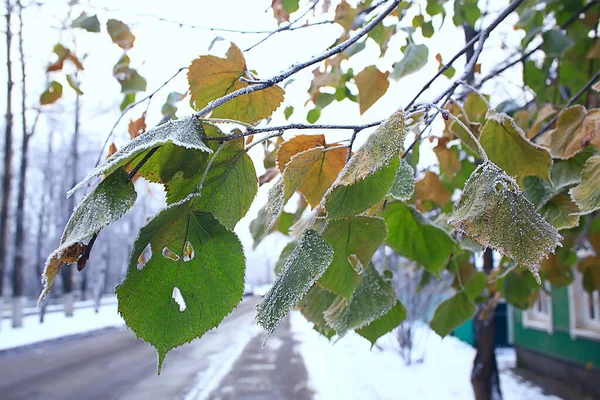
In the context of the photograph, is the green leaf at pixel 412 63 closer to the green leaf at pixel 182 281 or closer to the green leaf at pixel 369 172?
the green leaf at pixel 369 172

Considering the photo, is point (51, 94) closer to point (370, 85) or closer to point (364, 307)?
point (370, 85)

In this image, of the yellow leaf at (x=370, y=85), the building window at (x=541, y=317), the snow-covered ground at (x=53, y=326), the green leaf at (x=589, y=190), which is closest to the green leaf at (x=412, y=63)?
the yellow leaf at (x=370, y=85)

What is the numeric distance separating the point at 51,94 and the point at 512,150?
1.22 m

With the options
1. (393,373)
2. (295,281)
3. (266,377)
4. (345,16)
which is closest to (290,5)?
(345,16)

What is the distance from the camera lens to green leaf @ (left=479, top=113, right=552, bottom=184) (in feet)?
1.84

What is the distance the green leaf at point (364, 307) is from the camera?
57 centimetres

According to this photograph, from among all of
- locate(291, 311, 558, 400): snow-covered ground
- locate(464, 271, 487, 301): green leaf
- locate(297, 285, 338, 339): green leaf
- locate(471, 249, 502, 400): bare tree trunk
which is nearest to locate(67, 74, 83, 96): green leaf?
locate(297, 285, 338, 339): green leaf

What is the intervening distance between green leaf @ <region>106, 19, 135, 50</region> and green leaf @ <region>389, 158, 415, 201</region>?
36.7 inches

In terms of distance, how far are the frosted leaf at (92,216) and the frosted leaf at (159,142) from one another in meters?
0.01

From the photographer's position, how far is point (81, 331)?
1096 centimetres

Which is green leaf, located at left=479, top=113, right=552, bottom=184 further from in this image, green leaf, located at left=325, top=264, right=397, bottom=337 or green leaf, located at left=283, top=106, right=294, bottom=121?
green leaf, located at left=283, top=106, right=294, bottom=121

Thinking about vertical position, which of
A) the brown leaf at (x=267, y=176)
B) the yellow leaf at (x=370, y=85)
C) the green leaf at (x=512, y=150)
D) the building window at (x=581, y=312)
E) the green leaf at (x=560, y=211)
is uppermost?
the yellow leaf at (x=370, y=85)

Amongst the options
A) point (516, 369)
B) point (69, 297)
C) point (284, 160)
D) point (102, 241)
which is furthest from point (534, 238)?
point (102, 241)

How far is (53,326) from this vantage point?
1114 centimetres
